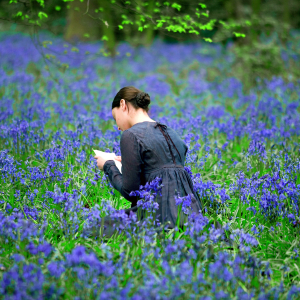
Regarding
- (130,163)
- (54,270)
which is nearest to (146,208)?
(130,163)

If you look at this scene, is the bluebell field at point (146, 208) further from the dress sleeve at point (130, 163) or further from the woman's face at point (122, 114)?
the woman's face at point (122, 114)

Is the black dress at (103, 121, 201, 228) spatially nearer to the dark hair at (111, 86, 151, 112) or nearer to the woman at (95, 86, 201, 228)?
the woman at (95, 86, 201, 228)

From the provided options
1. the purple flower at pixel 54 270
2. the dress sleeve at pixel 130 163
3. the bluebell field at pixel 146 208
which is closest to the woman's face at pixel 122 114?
the dress sleeve at pixel 130 163

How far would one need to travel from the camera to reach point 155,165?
10.6 ft

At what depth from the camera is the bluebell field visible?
222 centimetres

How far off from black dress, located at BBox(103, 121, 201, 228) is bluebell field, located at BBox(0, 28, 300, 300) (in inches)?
5.2

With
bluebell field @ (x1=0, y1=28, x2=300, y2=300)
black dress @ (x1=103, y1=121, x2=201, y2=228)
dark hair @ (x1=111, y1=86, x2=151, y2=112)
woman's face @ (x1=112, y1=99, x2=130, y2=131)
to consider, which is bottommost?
bluebell field @ (x1=0, y1=28, x2=300, y2=300)

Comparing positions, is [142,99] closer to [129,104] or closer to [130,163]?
[129,104]

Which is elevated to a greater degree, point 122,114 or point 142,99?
point 142,99

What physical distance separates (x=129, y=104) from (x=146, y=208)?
3.65 feet

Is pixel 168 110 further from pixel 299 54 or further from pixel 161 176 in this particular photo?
pixel 299 54

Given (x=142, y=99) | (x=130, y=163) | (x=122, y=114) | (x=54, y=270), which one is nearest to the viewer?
(x=54, y=270)

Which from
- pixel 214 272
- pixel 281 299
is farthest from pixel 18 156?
pixel 281 299

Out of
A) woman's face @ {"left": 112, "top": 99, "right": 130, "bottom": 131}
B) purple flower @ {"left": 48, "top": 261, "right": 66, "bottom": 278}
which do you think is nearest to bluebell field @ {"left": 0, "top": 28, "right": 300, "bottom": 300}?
purple flower @ {"left": 48, "top": 261, "right": 66, "bottom": 278}
